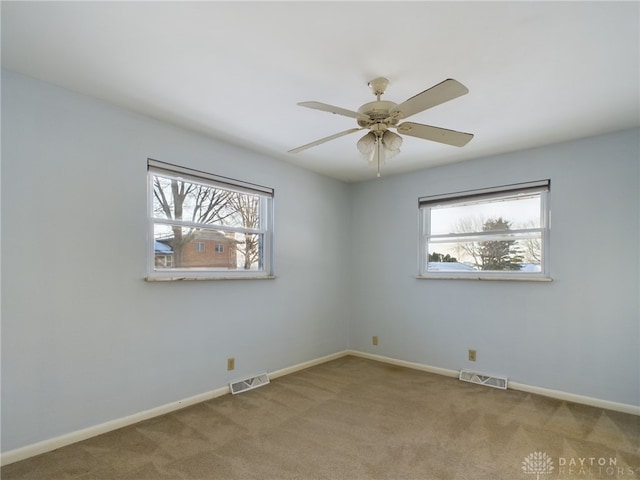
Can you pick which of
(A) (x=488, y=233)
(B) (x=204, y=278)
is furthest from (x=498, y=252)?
(B) (x=204, y=278)

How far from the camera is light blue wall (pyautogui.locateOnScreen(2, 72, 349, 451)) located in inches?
82.3

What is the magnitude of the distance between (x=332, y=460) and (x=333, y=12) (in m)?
2.41

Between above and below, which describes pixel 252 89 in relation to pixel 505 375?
above

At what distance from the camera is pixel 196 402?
9.55ft

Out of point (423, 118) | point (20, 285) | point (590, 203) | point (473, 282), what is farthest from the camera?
point (473, 282)

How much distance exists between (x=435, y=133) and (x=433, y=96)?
427 mm

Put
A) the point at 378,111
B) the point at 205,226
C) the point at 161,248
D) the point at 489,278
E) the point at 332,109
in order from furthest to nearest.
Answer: the point at 489,278 < the point at 205,226 < the point at 161,248 < the point at 378,111 < the point at 332,109

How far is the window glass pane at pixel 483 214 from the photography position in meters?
3.40

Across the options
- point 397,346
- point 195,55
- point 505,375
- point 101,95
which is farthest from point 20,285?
point 505,375

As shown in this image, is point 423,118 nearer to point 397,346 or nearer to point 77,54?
point 77,54

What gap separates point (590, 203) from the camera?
302 cm

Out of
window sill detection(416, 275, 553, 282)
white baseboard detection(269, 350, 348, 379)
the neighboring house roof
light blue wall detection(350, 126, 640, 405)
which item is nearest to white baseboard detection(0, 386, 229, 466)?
white baseboard detection(269, 350, 348, 379)

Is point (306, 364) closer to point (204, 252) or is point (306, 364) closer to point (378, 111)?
point (204, 252)

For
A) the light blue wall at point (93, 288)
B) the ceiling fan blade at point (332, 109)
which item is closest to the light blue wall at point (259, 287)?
the light blue wall at point (93, 288)
